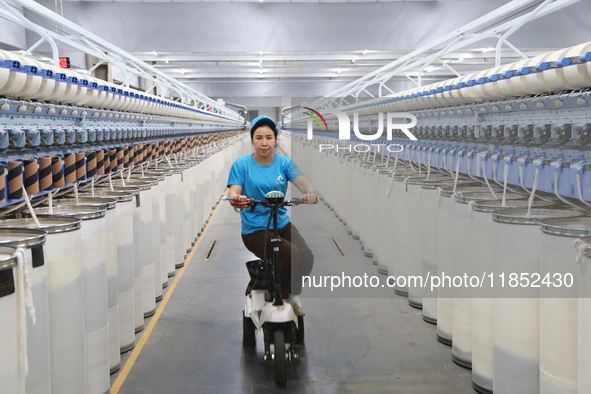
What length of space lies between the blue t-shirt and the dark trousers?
0.23 ft

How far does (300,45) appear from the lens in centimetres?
1148

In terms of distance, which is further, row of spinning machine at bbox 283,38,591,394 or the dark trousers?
the dark trousers

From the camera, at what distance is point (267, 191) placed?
398cm

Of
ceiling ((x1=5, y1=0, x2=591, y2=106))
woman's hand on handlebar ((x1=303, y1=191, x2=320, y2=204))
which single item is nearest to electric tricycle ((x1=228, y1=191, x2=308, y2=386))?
woman's hand on handlebar ((x1=303, y1=191, x2=320, y2=204))

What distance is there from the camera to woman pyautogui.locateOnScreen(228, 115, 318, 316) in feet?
12.4

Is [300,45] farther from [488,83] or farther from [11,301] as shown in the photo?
[11,301]

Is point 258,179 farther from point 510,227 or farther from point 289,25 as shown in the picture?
point 289,25

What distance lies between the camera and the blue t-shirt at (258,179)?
3.89 metres

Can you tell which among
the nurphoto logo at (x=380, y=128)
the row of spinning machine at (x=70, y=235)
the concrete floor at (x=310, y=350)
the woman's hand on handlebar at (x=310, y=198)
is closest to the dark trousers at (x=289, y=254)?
the woman's hand on handlebar at (x=310, y=198)

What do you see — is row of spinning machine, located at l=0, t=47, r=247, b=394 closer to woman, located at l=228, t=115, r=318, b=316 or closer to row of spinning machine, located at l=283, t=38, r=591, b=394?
woman, located at l=228, t=115, r=318, b=316

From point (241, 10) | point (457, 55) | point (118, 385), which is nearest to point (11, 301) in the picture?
point (118, 385)

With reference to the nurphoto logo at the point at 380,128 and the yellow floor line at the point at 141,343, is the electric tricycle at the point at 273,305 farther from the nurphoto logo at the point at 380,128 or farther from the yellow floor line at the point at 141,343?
the nurphoto logo at the point at 380,128

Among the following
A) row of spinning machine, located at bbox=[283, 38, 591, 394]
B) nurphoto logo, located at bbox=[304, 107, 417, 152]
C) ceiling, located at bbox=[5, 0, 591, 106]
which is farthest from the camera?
ceiling, located at bbox=[5, 0, 591, 106]

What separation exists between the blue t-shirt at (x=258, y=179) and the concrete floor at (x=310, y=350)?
1.01 m
